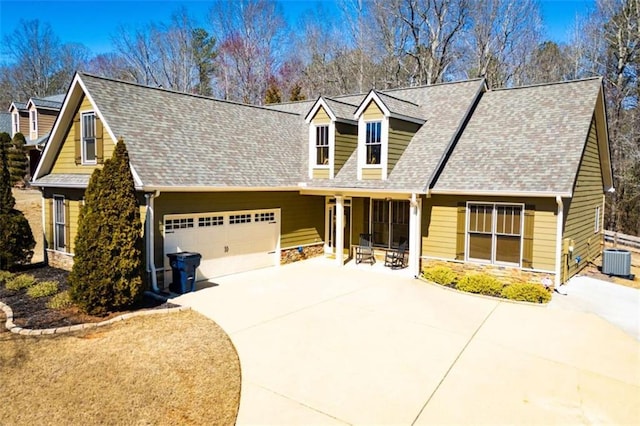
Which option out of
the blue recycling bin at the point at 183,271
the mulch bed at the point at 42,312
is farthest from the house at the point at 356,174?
the mulch bed at the point at 42,312

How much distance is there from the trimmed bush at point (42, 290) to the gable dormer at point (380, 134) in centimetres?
927

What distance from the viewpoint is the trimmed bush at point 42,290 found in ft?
36.5

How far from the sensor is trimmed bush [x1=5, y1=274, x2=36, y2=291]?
39.0 feet

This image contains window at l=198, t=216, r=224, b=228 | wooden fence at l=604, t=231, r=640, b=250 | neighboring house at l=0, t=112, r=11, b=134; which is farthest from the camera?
neighboring house at l=0, t=112, r=11, b=134

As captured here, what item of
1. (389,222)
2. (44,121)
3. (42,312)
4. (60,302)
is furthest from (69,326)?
(44,121)

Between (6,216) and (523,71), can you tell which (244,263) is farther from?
(523,71)

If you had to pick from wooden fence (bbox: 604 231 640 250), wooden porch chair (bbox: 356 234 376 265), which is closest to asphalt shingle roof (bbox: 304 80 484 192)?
wooden porch chair (bbox: 356 234 376 265)

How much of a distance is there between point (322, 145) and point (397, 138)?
2677 mm

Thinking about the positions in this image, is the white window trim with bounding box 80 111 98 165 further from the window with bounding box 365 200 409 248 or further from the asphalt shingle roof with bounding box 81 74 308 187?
the window with bounding box 365 200 409 248

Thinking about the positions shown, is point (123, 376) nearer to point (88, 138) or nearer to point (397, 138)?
point (88, 138)

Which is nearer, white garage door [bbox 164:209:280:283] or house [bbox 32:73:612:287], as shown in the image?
house [bbox 32:73:612:287]

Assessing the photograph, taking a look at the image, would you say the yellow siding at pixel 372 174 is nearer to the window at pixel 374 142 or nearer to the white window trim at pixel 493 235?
the window at pixel 374 142

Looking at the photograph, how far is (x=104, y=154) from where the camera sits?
1242 cm

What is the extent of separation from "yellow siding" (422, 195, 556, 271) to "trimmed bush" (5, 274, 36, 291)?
1126cm
